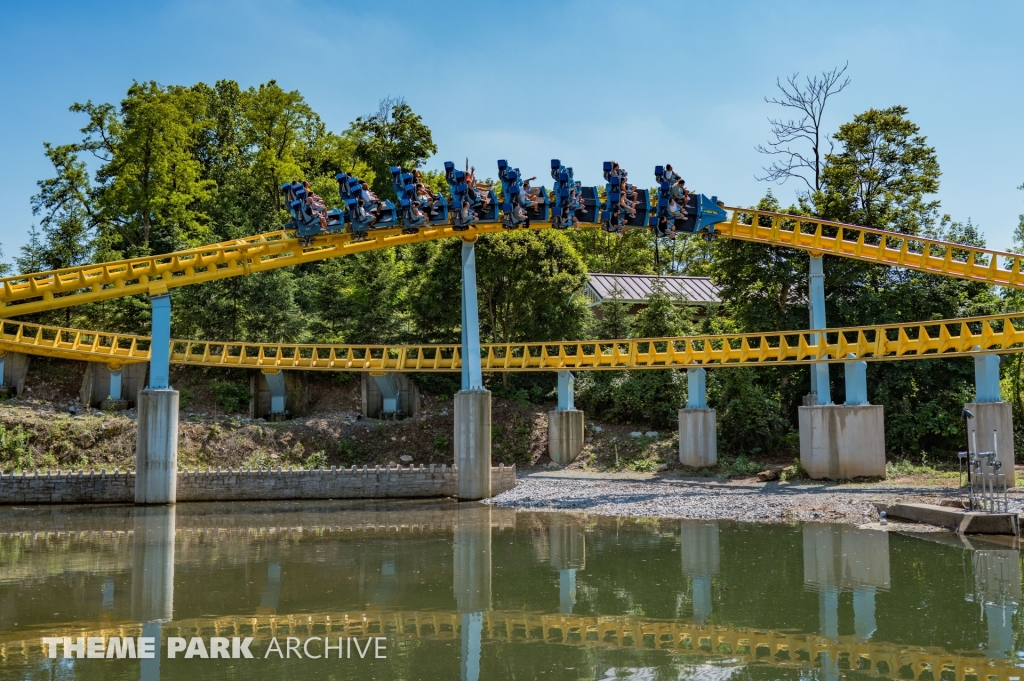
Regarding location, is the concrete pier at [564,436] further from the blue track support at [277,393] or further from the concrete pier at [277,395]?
the blue track support at [277,393]

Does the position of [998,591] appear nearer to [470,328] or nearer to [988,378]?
[988,378]

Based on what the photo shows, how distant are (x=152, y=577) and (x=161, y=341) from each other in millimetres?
12907

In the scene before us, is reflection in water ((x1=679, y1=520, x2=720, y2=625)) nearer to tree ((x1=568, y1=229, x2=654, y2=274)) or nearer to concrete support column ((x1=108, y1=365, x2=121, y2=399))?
concrete support column ((x1=108, y1=365, x2=121, y2=399))

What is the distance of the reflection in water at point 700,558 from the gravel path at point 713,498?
1717mm

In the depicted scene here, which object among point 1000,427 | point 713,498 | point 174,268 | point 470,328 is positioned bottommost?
point 713,498

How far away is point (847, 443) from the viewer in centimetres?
2784

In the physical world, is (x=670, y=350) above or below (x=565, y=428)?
above

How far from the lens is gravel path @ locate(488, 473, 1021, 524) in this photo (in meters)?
22.2

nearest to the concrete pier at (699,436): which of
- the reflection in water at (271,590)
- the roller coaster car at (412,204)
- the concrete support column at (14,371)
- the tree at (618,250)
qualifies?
the roller coaster car at (412,204)

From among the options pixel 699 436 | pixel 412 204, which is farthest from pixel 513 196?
pixel 699 436

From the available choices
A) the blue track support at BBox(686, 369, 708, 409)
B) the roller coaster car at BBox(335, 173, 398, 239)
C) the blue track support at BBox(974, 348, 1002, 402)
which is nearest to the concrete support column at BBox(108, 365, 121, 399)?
the roller coaster car at BBox(335, 173, 398, 239)

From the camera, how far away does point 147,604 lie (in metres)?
13.1

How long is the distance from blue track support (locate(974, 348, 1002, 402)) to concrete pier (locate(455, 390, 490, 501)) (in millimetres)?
14704

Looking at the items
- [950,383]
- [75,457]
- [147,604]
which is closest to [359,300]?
[75,457]
